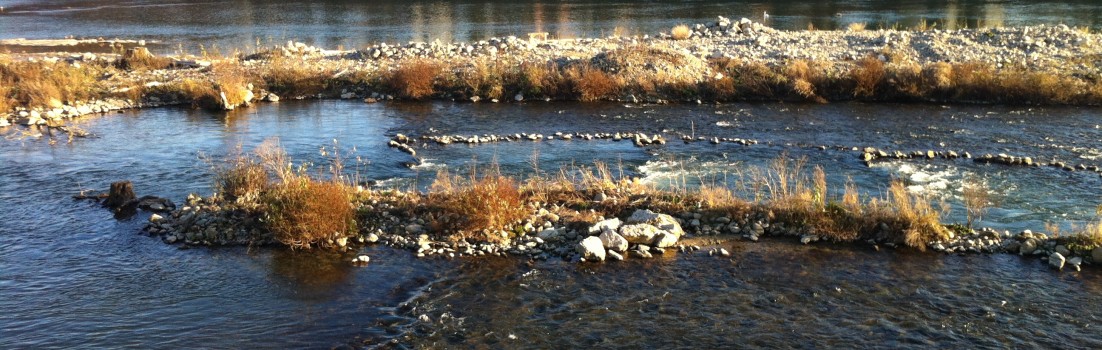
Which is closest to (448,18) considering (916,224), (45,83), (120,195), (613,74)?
(613,74)

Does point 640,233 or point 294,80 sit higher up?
point 294,80

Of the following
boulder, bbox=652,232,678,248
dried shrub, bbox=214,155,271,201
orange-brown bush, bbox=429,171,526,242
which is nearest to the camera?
boulder, bbox=652,232,678,248

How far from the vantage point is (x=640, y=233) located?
14.7 meters

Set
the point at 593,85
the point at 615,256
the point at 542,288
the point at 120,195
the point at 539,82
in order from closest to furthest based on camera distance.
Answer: the point at 542,288
the point at 615,256
the point at 120,195
the point at 593,85
the point at 539,82

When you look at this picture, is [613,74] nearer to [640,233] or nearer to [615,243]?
[640,233]

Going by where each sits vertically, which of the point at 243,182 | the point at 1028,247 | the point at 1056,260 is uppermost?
the point at 243,182

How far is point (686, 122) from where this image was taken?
2606cm

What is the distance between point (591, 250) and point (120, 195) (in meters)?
9.61

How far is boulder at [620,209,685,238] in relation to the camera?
15016 millimetres

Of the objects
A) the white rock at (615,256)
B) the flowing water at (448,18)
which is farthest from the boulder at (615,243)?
the flowing water at (448,18)

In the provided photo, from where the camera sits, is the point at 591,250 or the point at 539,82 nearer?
the point at 591,250

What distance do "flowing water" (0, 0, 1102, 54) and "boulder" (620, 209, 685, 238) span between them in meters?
30.4

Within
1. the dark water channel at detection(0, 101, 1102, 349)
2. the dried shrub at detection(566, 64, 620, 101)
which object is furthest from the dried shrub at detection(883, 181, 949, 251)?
the dried shrub at detection(566, 64, 620, 101)

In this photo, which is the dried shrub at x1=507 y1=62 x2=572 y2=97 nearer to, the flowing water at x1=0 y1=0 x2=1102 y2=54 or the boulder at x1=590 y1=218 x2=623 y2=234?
the boulder at x1=590 y1=218 x2=623 y2=234
